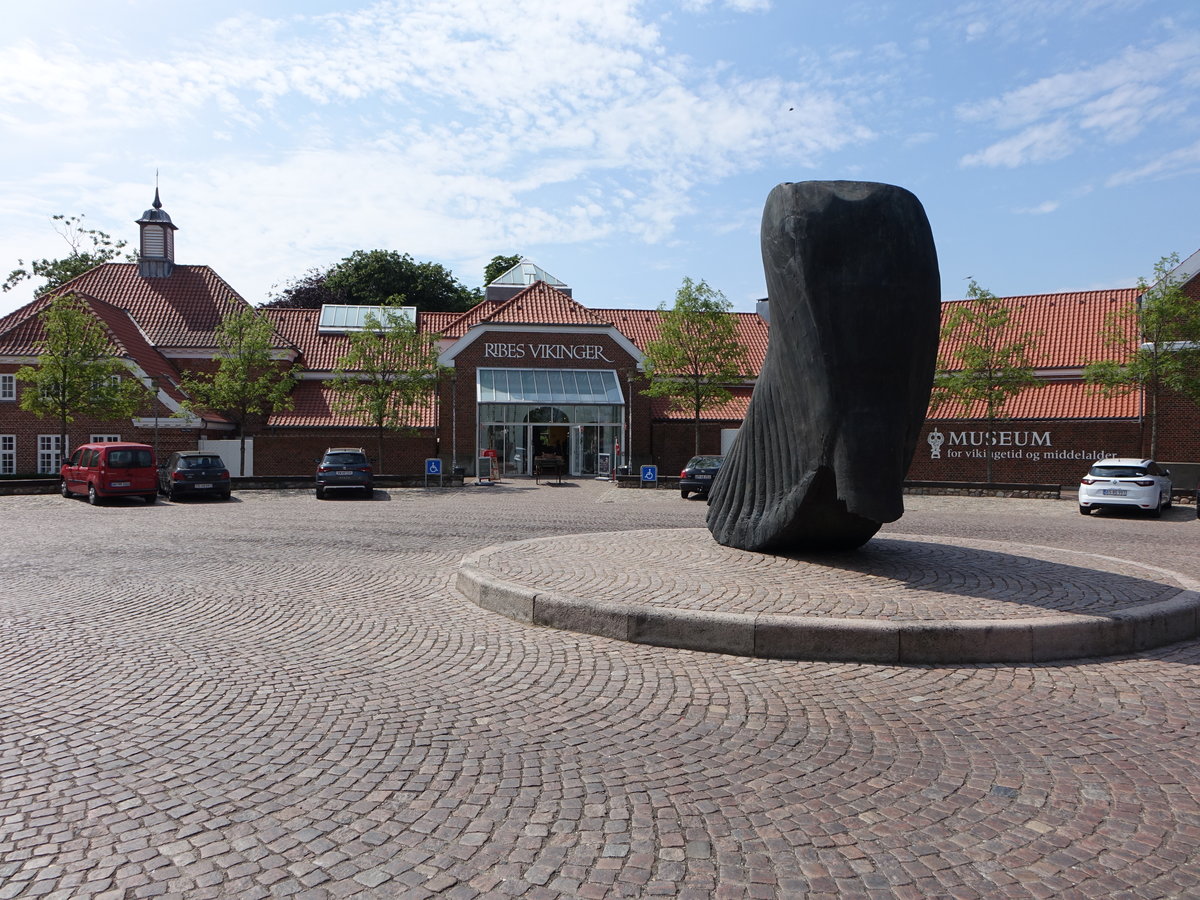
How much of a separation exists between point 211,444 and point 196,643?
28626 mm

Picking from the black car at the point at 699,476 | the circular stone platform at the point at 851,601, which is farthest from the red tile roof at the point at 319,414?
the circular stone platform at the point at 851,601

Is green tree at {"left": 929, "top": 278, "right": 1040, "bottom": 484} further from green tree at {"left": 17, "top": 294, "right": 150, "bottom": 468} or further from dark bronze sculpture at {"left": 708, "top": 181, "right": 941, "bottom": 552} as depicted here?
green tree at {"left": 17, "top": 294, "right": 150, "bottom": 468}

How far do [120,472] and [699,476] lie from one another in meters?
16.0

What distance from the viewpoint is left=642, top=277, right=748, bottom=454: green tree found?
3159 cm

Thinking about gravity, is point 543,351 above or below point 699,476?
above

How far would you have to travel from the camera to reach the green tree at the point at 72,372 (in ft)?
86.5

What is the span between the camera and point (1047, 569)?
29.1ft

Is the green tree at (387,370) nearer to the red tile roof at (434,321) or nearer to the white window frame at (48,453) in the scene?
the red tile roof at (434,321)

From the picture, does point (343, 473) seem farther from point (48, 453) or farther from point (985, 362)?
point (985, 362)

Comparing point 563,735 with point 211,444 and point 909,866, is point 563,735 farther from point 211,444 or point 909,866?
point 211,444

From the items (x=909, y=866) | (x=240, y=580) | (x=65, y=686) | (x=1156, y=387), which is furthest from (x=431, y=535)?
(x=1156, y=387)

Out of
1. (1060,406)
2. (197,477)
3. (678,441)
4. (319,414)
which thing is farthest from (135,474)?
(1060,406)

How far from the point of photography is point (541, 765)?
4047mm

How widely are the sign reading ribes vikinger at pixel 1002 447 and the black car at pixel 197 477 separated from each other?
1039 inches
